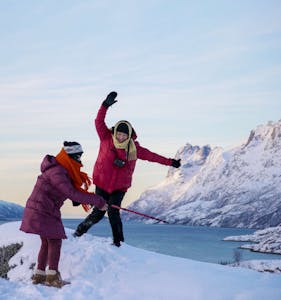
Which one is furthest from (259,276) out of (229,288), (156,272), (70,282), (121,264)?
(70,282)

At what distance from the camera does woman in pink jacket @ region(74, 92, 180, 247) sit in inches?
368

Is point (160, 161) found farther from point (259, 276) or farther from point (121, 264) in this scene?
point (259, 276)

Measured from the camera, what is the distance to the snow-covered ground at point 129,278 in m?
7.49

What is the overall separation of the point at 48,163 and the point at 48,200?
56 cm

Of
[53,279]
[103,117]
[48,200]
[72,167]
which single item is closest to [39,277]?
[53,279]

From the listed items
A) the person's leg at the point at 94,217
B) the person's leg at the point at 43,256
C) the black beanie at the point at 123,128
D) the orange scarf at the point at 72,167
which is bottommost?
the person's leg at the point at 43,256

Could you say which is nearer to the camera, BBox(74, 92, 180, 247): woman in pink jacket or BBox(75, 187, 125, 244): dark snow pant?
BBox(74, 92, 180, 247): woman in pink jacket

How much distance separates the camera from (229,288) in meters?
7.76

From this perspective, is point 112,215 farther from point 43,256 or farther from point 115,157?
point 43,256

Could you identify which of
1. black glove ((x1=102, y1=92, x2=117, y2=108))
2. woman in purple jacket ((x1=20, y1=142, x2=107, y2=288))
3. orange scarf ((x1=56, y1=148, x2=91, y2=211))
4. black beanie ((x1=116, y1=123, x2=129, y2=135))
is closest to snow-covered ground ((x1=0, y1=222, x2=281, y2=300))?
woman in purple jacket ((x1=20, y1=142, x2=107, y2=288))

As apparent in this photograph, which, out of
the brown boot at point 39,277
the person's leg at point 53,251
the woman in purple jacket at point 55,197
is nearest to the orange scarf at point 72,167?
the woman in purple jacket at point 55,197

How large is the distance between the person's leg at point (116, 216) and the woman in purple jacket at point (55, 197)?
1.81 metres

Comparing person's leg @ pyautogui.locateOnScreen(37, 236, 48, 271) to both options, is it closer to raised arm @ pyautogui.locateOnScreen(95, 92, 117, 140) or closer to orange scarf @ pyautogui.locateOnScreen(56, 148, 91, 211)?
orange scarf @ pyautogui.locateOnScreen(56, 148, 91, 211)

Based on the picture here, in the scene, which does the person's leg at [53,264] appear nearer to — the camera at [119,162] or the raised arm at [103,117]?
the camera at [119,162]
